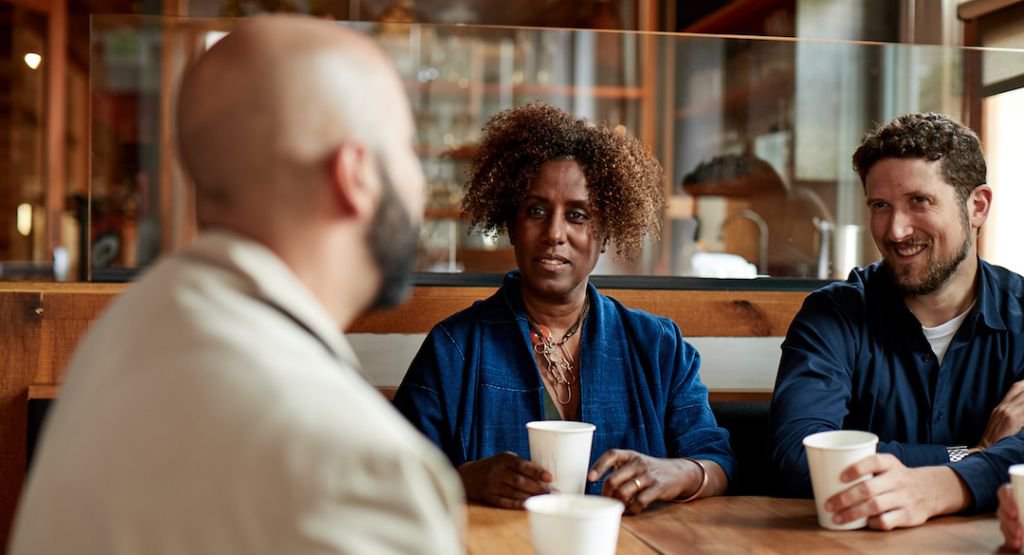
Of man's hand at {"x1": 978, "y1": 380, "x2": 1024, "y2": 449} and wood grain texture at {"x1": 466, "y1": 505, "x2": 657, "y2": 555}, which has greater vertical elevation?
man's hand at {"x1": 978, "y1": 380, "x2": 1024, "y2": 449}

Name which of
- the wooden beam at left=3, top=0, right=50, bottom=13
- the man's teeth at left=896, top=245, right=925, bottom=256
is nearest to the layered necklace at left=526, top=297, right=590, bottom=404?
the man's teeth at left=896, top=245, right=925, bottom=256

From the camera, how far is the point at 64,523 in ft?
2.08

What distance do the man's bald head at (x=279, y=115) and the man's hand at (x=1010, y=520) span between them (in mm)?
927

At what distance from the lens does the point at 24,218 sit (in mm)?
5367

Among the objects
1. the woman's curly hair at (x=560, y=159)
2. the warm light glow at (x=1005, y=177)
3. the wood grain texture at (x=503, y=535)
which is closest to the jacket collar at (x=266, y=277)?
the wood grain texture at (x=503, y=535)

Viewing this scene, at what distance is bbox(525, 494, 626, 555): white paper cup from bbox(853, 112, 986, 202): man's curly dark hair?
1151 millimetres

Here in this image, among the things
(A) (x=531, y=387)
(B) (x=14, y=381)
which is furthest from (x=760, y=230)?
(B) (x=14, y=381)

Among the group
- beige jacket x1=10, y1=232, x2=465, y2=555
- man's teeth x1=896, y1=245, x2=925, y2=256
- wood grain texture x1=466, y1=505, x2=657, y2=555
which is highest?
man's teeth x1=896, y1=245, x2=925, y2=256

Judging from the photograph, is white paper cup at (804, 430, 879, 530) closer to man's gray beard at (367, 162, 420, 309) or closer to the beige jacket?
man's gray beard at (367, 162, 420, 309)

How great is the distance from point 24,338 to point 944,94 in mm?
2152

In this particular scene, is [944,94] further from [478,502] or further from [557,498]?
[557,498]

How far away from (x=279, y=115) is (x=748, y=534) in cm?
92

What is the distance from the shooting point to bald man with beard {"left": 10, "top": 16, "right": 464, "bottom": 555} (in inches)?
23.9

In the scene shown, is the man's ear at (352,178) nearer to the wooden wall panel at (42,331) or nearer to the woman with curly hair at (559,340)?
the woman with curly hair at (559,340)
